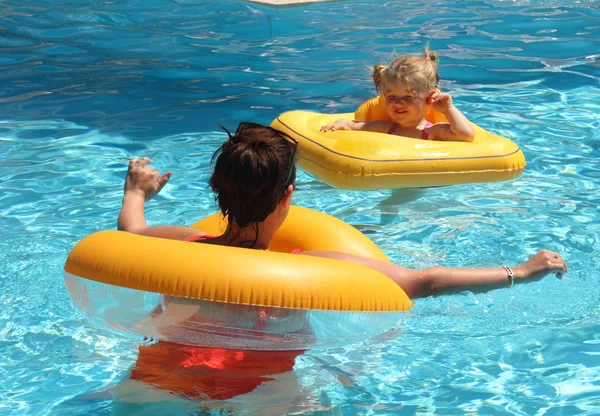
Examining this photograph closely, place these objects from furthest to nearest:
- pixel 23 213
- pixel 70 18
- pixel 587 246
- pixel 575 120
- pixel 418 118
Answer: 1. pixel 70 18
2. pixel 575 120
3. pixel 418 118
4. pixel 23 213
5. pixel 587 246

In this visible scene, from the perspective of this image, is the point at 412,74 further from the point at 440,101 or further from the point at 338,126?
the point at 338,126

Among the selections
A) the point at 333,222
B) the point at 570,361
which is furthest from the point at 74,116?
the point at 570,361

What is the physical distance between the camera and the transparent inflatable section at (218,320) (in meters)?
2.58

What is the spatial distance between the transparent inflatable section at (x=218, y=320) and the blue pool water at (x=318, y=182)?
0.77 feet

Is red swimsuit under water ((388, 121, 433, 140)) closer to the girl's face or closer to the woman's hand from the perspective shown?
the girl's face

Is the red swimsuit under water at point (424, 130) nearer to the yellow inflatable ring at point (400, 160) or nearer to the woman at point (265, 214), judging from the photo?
the yellow inflatable ring at point (400, 160)

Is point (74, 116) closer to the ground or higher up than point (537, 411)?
higher up

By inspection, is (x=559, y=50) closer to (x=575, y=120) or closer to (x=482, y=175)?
(x=575, y=120)

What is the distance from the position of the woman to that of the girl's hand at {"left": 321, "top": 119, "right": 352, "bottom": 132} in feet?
7.99

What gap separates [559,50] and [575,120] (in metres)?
2.58

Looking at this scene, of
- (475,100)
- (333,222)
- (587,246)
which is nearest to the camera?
(333,222)

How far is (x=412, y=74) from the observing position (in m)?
5.29

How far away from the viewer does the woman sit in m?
2.66

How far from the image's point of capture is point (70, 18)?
34.0 feet
